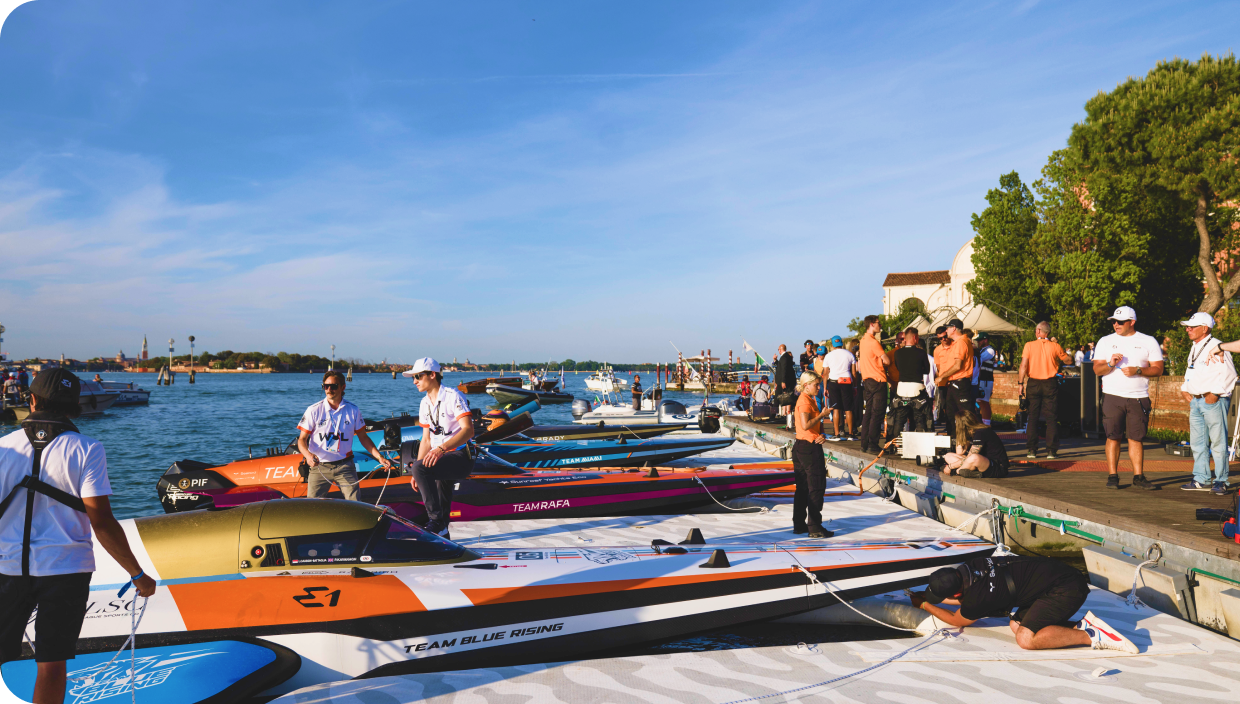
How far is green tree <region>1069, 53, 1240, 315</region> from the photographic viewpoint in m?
19.9

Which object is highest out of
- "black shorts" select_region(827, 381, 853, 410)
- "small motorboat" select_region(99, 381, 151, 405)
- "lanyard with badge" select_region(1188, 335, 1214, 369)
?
"lanyard with badge" select_region(1188, 335, 1214, 369)

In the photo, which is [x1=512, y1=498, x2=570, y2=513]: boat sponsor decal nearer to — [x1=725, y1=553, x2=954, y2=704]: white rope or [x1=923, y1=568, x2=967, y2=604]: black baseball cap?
[x1=725, y1=553, x2=954, y2=704]: white rope

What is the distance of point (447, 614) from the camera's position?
157 inches

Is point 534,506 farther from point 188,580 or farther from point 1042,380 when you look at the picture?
point 1042,380

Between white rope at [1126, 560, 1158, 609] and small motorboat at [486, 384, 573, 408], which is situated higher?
small motorboat at [486, 384, 573, 408]

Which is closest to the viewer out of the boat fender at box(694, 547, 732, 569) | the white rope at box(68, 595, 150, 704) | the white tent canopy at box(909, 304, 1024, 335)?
the white rope at box(68, 595, 150, 704)

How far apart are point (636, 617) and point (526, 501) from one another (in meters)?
4.14

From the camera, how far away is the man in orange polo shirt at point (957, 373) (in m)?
8.40

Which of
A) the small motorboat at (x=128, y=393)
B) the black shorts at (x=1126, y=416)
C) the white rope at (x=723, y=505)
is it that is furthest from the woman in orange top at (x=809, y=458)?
the small motorboat at (x=128, y=393)

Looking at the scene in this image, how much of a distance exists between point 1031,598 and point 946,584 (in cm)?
53

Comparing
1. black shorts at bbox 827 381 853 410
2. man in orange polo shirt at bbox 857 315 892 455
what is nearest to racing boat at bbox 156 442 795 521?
man in orange polo shirt at bbox 857 315 892 455

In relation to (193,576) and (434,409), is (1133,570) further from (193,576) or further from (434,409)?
(193,576)

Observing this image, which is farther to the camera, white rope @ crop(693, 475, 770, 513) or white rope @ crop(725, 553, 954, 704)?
white rope @ crop(693, 475, 770, 513)

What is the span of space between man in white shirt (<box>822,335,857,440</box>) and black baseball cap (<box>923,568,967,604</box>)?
5.36 meters
